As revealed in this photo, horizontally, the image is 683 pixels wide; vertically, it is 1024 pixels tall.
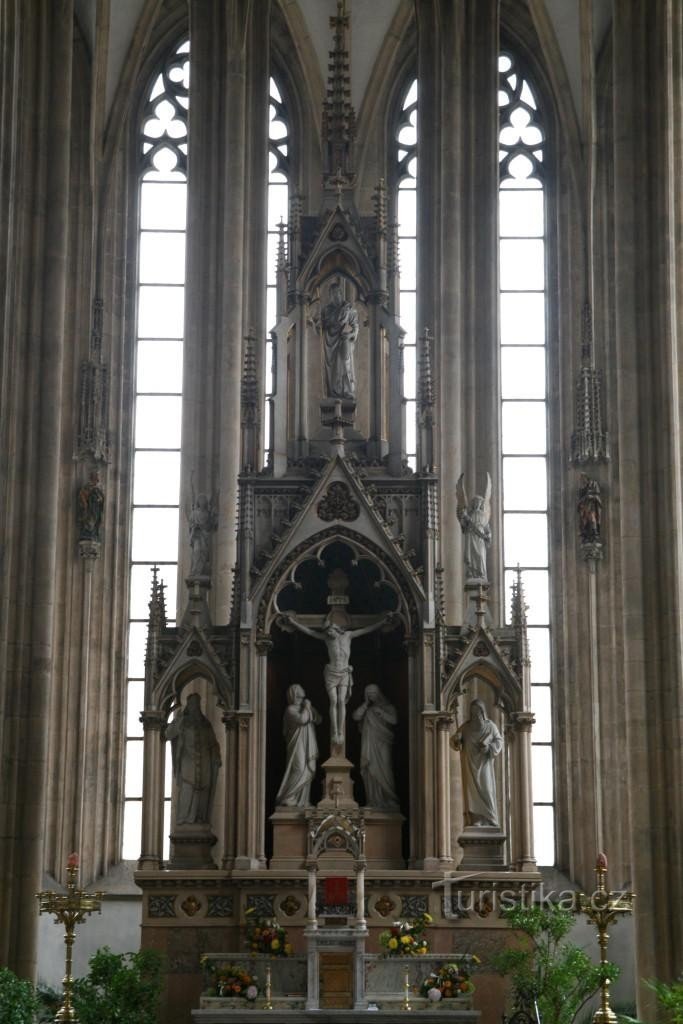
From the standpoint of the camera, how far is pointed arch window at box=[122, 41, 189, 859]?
27531 millimetres

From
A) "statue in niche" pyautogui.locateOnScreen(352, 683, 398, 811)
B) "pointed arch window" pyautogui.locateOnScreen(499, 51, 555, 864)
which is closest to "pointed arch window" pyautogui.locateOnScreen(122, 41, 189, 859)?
"pointed arch window" pyautogui.locateOnScreen(499, 51, 555, 864)

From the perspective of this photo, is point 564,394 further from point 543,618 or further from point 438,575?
point 438,575

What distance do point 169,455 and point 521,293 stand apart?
5.89 metres

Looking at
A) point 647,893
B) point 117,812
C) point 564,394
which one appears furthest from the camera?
point 564,394

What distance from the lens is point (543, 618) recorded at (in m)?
27.8

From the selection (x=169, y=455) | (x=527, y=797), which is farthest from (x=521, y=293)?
(x=527, y=797)

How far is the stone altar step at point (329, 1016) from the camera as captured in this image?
19.4m

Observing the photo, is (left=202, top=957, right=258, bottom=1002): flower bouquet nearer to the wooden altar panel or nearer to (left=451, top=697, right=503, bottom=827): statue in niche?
the wooden altar panel

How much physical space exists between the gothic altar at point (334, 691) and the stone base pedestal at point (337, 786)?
21mm

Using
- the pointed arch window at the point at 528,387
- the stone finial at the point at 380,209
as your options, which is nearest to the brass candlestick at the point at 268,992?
the pointed arch window at the point at 528,387

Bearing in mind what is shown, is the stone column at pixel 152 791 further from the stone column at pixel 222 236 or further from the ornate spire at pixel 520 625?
the stone column at pixel 222 236

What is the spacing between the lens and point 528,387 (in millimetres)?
28922

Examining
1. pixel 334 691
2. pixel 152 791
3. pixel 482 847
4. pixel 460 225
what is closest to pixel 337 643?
pixel 334 691

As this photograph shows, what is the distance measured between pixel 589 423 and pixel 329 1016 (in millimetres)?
11090
